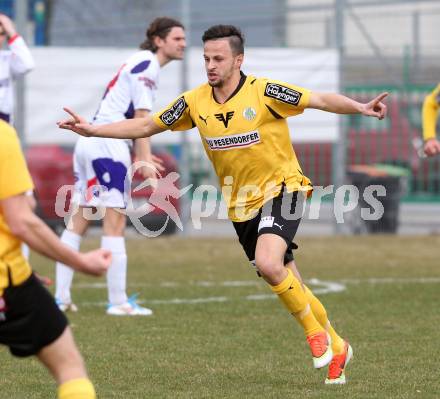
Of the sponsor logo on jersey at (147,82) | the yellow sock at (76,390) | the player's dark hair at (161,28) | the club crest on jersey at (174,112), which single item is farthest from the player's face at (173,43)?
the yellow sock at (76,390)

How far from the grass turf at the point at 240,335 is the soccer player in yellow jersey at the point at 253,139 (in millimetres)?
466

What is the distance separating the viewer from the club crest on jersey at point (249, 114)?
6.94 metres

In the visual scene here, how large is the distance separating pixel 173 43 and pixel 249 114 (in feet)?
9.39

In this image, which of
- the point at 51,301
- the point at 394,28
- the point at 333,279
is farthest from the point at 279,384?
the point at 394,28

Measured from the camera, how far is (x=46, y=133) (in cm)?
1719

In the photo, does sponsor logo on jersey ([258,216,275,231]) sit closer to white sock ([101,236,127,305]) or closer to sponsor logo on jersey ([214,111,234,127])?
sponsor logo on jersey ([214,111,234,127])

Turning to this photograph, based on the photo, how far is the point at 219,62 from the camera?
7.02 m

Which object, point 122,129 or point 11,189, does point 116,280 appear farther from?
point 11,189

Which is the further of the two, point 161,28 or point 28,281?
point 161,28

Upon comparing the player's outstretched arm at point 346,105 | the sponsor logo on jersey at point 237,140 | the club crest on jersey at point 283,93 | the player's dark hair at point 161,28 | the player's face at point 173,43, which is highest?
the player's dark hair at point 161,28

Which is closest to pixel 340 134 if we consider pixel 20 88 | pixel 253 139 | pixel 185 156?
pixel 185 156

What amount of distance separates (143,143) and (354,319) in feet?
7.25

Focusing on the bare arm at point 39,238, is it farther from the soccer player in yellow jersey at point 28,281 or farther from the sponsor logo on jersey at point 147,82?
the sponsor logo on jersey at point 147,82

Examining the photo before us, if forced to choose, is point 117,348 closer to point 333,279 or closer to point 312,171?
point 333,279
